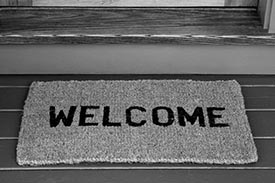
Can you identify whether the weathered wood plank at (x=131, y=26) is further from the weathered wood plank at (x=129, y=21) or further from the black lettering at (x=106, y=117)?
the black lettering at (x=106, y=117)

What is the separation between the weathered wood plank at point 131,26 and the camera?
6.11 ft

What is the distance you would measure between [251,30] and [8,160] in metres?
0.89

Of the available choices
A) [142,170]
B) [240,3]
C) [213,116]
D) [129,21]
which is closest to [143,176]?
[142,170]

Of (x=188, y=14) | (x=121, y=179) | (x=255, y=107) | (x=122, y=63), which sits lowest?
(x=121, y=179)

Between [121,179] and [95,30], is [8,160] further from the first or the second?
[95,30]

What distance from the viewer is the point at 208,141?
161cm

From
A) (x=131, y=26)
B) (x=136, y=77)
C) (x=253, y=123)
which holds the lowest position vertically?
(x=253, y=123)

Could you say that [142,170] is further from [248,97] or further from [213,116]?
[248,97]

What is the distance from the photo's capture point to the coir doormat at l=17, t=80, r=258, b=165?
1565 millimetres

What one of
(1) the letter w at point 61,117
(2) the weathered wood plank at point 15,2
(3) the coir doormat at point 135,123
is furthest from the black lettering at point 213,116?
(2) the weathered wood plank at point 15,2

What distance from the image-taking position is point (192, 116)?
1713 millimetres

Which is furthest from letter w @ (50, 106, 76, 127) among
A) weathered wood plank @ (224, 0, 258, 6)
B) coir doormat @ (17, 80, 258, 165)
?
weathered wood plank @ (224, 0, 258, 6)

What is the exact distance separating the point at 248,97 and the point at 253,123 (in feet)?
0.48

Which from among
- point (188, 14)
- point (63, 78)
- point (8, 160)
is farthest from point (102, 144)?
point (188, 14)
